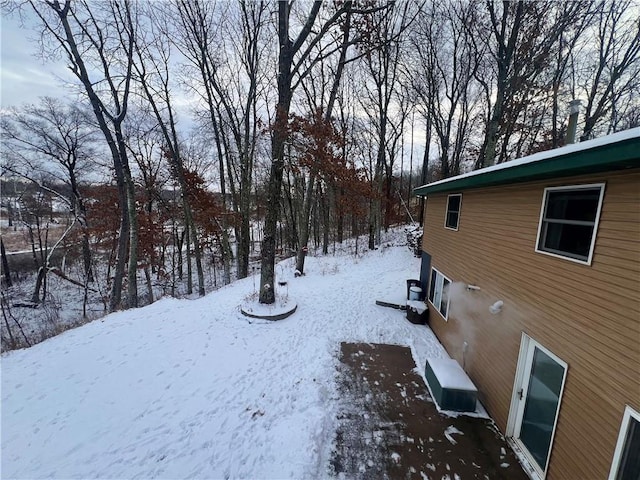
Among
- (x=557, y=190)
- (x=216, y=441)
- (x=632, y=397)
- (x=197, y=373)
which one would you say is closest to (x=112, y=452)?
(x=216, y=441)

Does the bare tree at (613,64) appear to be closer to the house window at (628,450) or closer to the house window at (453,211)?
the house window at (453,211)

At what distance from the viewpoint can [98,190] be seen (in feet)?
45.4

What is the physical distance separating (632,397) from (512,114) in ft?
49.1

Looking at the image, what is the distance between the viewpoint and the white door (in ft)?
9.51

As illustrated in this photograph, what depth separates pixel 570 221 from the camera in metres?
2.80

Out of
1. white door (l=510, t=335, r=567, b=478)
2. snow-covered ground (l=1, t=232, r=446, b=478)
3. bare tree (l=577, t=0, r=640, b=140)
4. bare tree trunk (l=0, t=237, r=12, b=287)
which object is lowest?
bare tree trunk (l=0, t=237, r=12, b=287)

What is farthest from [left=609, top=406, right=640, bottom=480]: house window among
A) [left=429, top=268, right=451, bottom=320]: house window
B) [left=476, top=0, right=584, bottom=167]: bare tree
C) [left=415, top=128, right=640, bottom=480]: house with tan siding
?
[left=476, top=0, right=584, bottom=167]: bare tree

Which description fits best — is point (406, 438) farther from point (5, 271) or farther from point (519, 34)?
point (5, 271)

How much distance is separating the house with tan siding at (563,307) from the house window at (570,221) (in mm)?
12

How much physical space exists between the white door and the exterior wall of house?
0.11m

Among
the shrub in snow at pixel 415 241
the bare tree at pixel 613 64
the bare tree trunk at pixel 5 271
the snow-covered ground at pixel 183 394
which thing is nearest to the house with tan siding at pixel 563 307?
the snow-covered ground at pixel 183 394

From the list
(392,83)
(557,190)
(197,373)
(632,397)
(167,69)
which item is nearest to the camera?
(632,397)

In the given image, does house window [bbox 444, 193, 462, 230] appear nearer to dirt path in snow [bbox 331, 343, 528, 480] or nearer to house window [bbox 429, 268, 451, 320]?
house window [bbox 429, 268, 451, 320]

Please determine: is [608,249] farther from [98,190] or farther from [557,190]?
[98,190]
